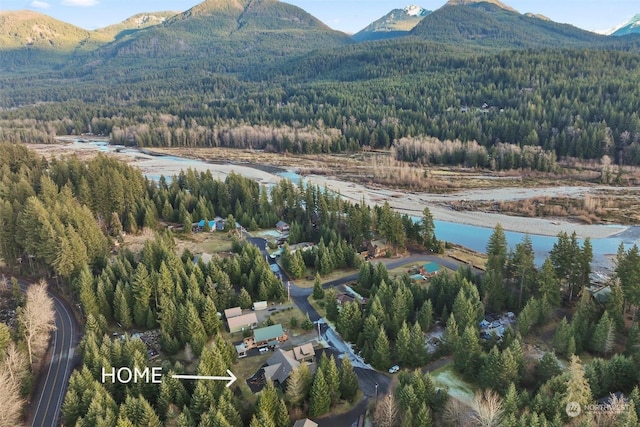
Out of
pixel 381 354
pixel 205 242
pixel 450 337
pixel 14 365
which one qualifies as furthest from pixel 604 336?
pixel 205 242

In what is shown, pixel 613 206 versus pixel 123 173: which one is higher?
pixel 123 173

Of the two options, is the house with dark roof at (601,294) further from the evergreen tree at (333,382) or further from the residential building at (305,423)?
the residential building at (305,423)

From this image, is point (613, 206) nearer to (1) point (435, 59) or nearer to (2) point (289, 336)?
(2) point (289, 336)

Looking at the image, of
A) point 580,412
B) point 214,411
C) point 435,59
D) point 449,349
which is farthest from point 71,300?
point 435,59

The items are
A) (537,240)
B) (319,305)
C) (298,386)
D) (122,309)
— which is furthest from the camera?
(537,240)

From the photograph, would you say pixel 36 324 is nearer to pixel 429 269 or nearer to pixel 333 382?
pixel 333 382

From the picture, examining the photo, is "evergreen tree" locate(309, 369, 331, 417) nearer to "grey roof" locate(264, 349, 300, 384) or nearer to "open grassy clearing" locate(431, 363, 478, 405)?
"grey roof" locate(264, 349, 300, 384)
